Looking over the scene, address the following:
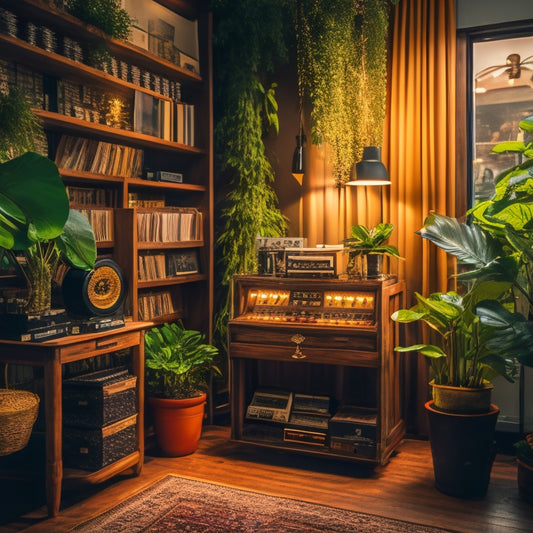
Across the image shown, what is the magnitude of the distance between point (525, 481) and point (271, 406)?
1.38 metres

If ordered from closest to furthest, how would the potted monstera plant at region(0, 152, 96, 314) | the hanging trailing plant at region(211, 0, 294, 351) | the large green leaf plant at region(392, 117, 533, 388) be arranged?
the potted monstera plant at region(0, 152, 96, 314) → the large green leaf plant at region(392, 117, 533, 388) → the hanging trailing plant at region(211, 0, 294, 351)

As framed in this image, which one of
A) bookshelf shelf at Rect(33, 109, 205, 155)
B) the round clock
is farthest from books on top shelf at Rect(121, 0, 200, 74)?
the round clock

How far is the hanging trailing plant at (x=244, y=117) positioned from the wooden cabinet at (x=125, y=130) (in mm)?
113

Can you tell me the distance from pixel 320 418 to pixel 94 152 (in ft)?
6.29

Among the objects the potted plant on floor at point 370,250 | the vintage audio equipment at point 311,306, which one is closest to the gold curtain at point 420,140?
the potted plant on floor at point 370,250

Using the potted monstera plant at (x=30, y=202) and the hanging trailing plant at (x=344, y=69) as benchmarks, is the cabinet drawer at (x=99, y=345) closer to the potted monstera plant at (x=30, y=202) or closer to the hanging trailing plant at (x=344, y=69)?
the potted monstera plant at (x=30, y=202)

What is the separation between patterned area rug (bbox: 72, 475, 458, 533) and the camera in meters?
2.61

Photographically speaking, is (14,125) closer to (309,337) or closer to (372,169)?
(309,337)

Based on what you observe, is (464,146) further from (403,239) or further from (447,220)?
(447,220)

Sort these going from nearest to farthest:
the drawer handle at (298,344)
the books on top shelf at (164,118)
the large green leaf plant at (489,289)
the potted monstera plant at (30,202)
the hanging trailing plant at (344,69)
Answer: the potted monstera plant at (30,202) < the large green leaf plant at (489,289) < the drawer handle at (298,344) < the books on top shelf at (164,118) < the hanging trailing plant at (344,69)

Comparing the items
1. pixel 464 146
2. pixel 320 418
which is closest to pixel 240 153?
pixel 464 146

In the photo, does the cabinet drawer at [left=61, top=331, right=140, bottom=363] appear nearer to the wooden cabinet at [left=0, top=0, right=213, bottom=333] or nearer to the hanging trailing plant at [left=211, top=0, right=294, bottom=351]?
the wooden cabinet at [left=0, top=0, right=213, bottom=333]

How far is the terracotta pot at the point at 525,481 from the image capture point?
113 inches

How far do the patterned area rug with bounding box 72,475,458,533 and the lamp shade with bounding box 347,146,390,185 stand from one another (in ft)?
5.83
